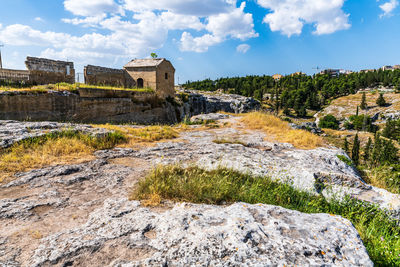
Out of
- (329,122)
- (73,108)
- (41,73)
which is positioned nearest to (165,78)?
(41,73)

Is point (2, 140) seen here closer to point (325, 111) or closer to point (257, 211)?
point (257, 211)

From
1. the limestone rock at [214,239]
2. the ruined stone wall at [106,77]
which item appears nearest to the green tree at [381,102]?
the ruined stone wall at [106,77]

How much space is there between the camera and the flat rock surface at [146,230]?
2.11 metres

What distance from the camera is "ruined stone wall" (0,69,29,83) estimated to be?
48.6 feet

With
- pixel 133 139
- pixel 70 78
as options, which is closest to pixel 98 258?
pixel 133 139

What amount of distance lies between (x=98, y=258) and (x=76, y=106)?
13884 millimetres

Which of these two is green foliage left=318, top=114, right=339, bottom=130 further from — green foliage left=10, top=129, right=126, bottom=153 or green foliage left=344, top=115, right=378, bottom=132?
green foliage left=10, top=129, right=126, bottom=153

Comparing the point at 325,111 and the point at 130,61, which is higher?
the point at 130,61

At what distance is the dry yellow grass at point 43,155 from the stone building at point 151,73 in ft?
63.6

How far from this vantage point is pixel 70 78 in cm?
1889

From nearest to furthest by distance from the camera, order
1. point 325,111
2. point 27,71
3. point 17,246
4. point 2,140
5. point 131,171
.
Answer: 1. point 17,246
2. point 131,171
3. point 2,140
4. point 27,71
5. point 325,111

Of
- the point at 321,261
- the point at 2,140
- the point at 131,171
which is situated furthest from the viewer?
the point at 2,140

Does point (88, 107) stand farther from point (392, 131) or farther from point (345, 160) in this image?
point (392, 131)

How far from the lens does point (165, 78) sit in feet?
88.8
